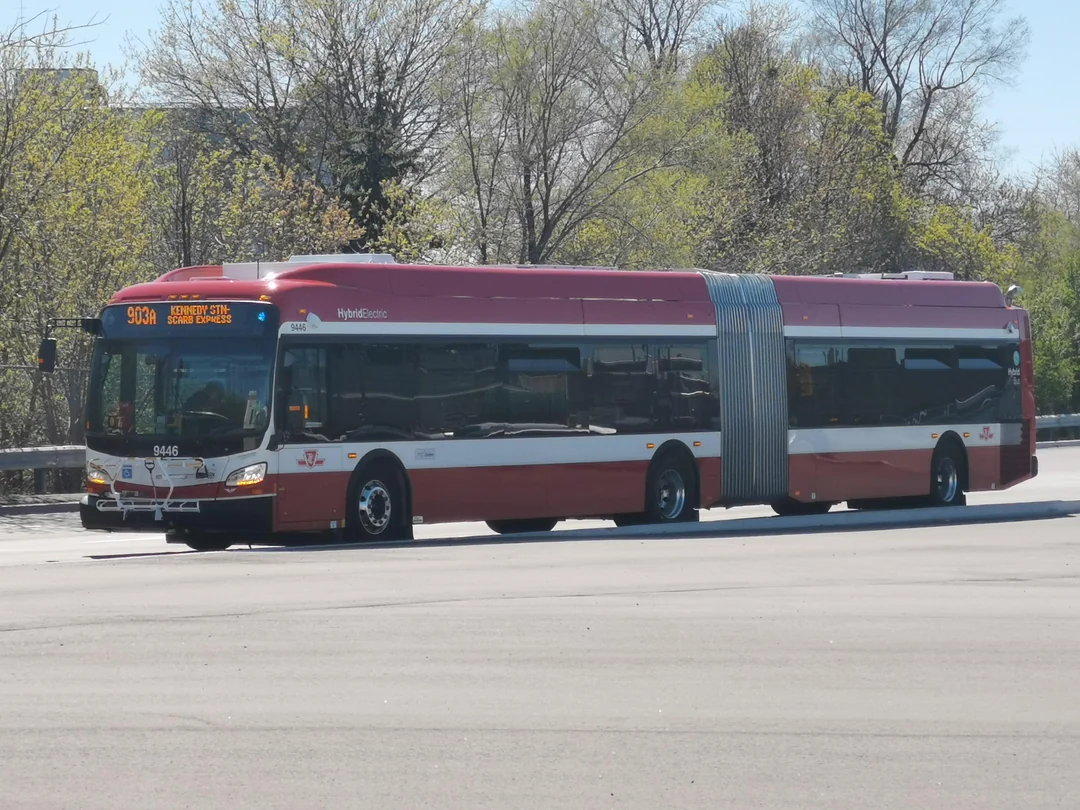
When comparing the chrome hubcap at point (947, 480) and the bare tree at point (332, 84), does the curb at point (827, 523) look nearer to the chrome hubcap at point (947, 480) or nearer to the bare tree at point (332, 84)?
the chrome hubcap at point (947, 480)

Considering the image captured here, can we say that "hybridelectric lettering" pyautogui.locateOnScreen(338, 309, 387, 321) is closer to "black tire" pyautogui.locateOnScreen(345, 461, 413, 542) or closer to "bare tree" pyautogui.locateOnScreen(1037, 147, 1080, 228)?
"black tire" pyautogui.locateOnScreen(345, 461, 413, 542)

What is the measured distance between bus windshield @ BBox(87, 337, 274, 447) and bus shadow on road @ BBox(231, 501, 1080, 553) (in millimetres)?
1389

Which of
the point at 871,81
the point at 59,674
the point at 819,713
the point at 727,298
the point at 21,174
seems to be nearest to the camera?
the point at 819,713

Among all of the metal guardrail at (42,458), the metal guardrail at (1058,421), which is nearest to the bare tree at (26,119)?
the metal guardrail at (42,458)

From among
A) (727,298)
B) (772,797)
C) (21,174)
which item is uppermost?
(21,174)

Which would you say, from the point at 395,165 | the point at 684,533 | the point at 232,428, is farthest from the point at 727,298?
the point at 395,165

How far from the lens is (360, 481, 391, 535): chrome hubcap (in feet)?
58.7

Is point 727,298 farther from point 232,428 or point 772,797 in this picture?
point 772,797

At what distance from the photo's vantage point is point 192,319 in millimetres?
17422

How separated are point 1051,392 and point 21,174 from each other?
111 feet

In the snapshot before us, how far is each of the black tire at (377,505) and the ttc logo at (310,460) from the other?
20.0 inches

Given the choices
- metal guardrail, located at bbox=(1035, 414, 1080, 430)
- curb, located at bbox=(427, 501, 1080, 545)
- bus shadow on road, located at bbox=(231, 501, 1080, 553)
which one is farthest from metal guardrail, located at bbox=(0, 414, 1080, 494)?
metal guardrail, located at bbox=(1035, 414, 1080, 430)

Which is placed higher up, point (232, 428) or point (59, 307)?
point (59, 307)

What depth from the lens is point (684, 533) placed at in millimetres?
19797
